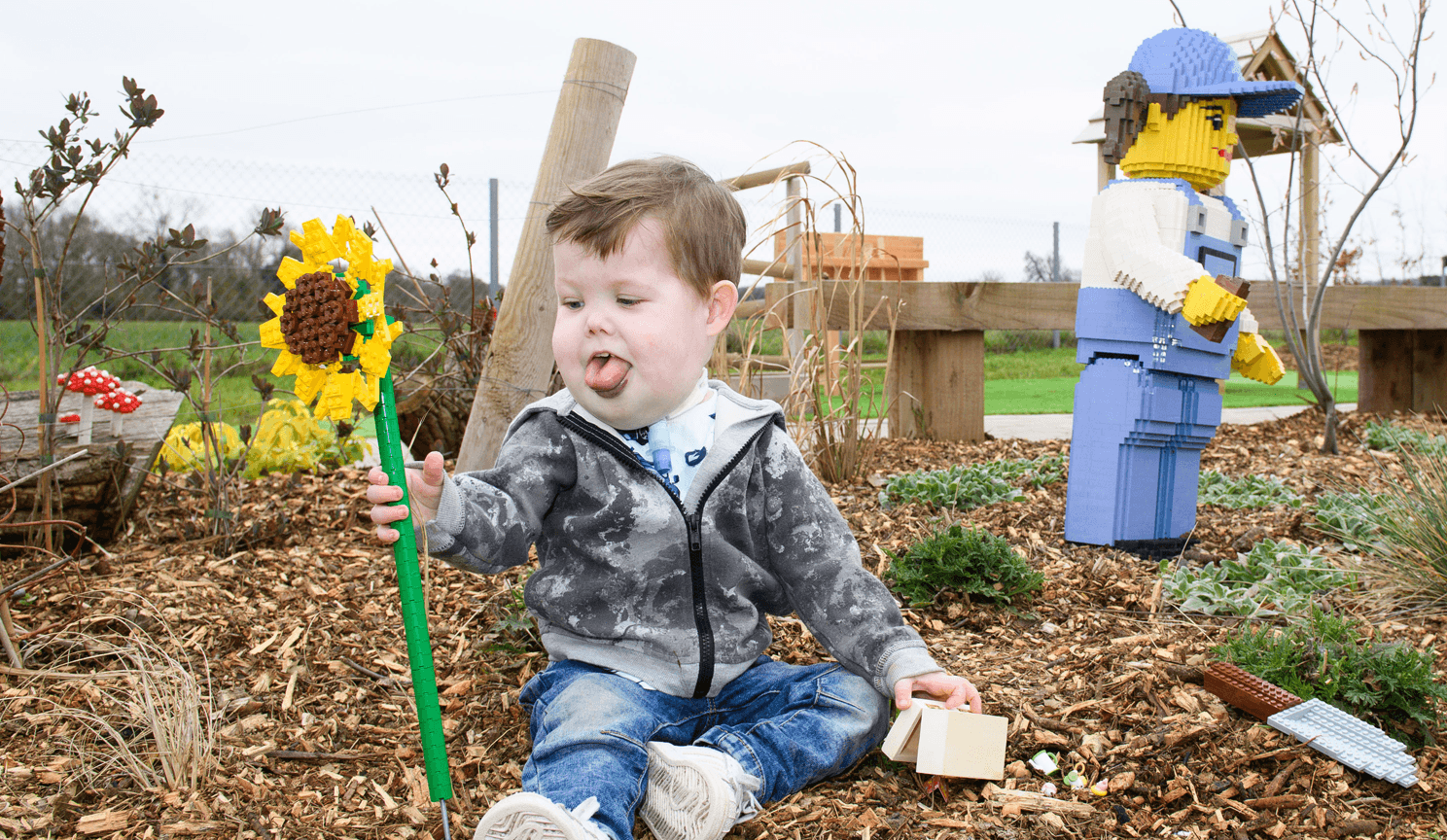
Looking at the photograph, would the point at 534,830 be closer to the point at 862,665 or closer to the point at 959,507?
the point at 862,665

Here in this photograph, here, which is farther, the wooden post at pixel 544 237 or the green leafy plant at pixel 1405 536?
the wooden post at pixel 544 237

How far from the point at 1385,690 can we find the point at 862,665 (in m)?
1.09

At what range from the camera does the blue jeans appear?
1601mm

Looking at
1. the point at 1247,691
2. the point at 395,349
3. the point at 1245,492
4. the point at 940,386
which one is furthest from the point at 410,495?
the point at 395,349

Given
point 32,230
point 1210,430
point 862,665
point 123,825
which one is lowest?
point 123,825

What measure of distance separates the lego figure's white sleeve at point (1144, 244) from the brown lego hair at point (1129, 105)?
0.50ft

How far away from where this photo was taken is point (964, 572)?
2654 millimetres

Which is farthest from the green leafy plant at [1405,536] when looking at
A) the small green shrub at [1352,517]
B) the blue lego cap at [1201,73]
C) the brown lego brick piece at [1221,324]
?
the blue lego cap at [1201,73]

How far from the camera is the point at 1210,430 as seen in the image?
10.8 feet

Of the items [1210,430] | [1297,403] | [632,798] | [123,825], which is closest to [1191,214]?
[1210,430]

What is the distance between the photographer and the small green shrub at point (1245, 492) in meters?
3.86

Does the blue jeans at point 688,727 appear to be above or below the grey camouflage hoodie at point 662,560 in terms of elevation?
below

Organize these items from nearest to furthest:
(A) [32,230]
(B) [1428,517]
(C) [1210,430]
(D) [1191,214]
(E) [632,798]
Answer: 1. (E) [632,798]
2. (A) [32,230]
3. (B) [1428,517]
4. (D) [1191,214]
5. (C) [1210,430]

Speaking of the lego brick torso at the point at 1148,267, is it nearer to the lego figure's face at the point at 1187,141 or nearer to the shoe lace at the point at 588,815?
the lego figure's face at the point at 1187,141
